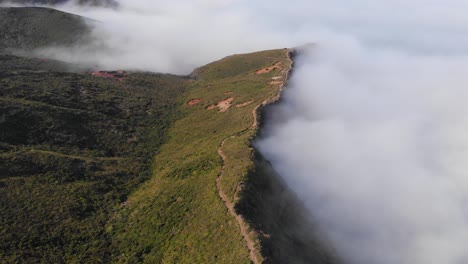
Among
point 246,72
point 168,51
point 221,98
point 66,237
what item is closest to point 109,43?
point 168,51

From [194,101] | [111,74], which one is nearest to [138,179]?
[194,101]

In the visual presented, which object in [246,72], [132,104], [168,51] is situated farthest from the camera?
[168,51]

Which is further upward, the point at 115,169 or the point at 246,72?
the point at 246,72

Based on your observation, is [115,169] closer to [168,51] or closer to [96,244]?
[96,244]

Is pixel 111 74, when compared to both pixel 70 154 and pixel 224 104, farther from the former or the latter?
pixel 70 154

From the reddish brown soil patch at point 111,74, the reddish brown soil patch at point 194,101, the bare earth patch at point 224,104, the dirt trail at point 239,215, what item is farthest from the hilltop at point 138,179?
the reddish brown soil patch at point 111,74

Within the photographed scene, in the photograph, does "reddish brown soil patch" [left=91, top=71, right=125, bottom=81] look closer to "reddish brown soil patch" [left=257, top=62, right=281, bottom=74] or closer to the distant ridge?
"reddish brown soil patch" [left=257, top=62, right=281, bottom=74]
